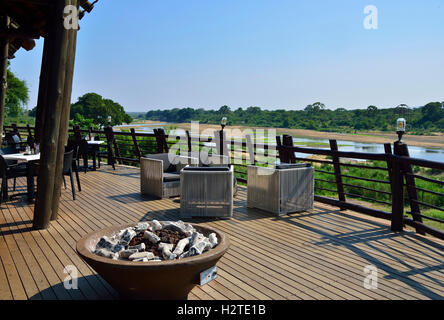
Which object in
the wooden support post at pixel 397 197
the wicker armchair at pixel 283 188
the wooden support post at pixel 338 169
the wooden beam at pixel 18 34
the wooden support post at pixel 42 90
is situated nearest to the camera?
the wooden support post at pixel 397 197

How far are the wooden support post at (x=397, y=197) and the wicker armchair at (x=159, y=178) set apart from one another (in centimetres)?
307

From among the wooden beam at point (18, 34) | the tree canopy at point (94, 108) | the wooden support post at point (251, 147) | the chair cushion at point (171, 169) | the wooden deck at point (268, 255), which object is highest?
the tree canopy at point (94, 108)

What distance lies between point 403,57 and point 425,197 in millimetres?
28166

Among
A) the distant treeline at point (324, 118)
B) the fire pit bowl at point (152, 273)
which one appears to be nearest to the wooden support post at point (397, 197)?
the fire pit bowl at point (152, 273)

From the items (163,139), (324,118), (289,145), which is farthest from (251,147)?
(324,118)

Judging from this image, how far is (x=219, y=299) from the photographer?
2559 mm

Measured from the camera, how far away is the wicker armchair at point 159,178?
5828mm

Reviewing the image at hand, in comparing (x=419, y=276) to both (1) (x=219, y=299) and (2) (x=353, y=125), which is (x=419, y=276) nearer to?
(1) (x=219, y=299)

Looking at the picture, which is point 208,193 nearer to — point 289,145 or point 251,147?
point 289,145

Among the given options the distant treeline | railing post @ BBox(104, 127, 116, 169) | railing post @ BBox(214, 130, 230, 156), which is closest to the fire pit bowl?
railing post @ BBox(214, 130, 230, 156)

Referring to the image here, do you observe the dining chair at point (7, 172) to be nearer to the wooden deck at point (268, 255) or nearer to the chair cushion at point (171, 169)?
the wooden deck at point (268, 255)

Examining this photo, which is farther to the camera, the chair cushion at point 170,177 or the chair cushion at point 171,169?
the chair cushion at point 171,169

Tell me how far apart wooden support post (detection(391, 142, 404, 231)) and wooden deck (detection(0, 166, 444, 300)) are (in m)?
0.12
